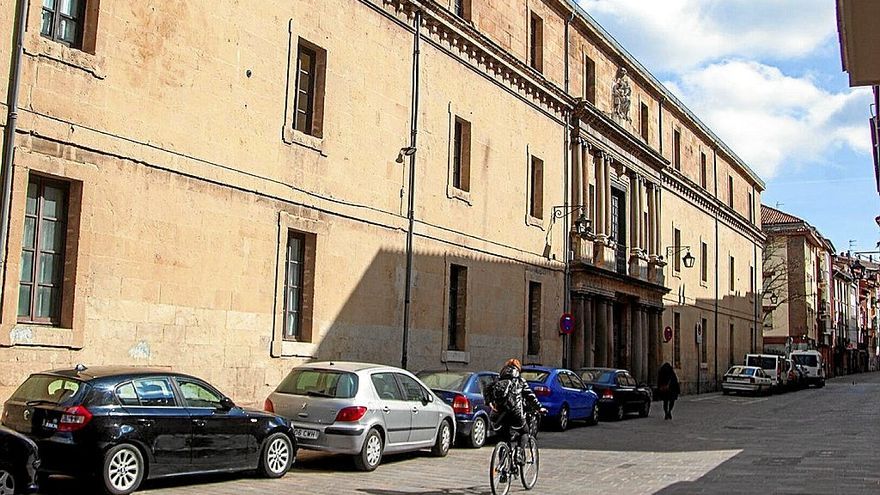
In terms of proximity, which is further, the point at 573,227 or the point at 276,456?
the point at 573,227

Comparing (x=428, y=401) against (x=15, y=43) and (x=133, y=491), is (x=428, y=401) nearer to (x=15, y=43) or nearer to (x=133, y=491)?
(x=133, y=491)

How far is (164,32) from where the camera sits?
1462 cm

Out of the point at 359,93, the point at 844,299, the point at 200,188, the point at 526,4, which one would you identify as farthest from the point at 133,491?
the point at 844,299

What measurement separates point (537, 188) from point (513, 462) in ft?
57.1

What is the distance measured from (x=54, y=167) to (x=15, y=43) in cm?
171

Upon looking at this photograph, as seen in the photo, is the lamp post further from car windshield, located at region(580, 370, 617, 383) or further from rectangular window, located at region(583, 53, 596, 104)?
rectangular window, located at region(583, 53, 596, 104)

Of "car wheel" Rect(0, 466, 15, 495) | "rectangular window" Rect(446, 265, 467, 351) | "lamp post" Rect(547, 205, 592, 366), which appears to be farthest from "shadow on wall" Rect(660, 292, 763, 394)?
"car wheel" Rect(0, 466, 15, 495)

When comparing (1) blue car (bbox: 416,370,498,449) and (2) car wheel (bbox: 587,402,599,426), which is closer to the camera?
(1) blue car (bbox: 416,370,498,449)

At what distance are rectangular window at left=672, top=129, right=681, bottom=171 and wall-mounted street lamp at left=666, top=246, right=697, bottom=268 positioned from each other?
3.66 meters

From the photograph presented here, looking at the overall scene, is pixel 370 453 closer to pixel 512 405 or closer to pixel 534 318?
pixel 512 405

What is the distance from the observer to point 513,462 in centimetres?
1134

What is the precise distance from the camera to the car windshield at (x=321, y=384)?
13309 millimetres

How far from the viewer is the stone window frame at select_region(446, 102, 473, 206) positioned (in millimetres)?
22656

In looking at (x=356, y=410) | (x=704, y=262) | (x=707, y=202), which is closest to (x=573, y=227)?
(x=704, y=262)
